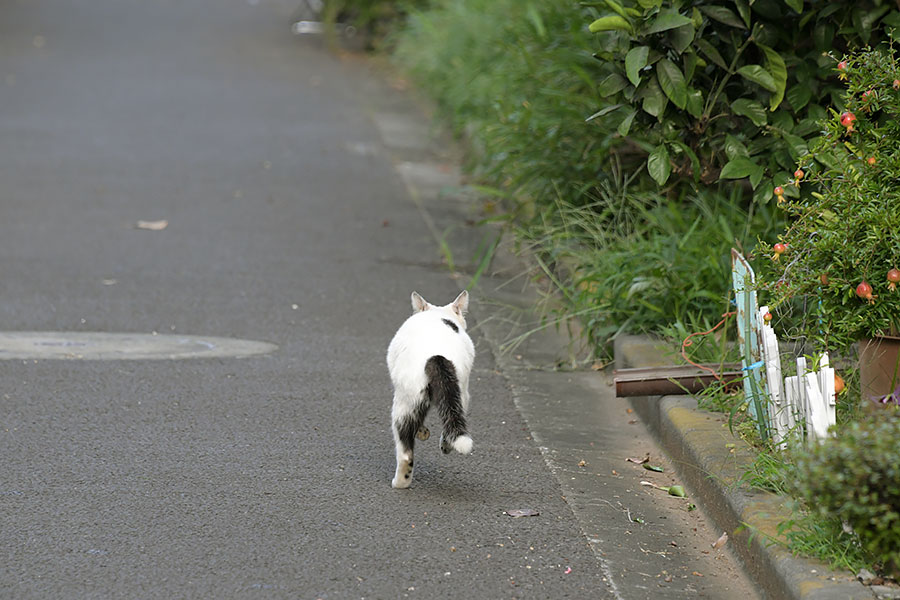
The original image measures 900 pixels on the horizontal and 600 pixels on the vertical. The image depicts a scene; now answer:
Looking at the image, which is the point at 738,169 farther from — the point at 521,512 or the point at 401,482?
the point at 401,482

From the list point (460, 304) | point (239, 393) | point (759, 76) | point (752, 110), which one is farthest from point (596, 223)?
point (239, 393)

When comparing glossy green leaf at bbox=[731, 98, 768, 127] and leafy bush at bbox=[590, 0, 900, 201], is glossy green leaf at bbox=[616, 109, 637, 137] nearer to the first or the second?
leafy bush at bbox=[590, 0, 900, 201]

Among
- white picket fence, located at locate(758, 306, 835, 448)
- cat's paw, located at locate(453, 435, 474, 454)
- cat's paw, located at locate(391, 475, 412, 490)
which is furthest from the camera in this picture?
cat's paw, located at locate(391, 475, 412, 490)

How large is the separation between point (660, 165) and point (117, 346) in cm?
300

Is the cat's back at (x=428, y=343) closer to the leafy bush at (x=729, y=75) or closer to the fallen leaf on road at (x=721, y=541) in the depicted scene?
the fallen leaf on road at (x=721, y=541)

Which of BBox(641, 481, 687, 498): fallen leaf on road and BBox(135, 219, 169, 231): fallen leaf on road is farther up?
BBox(641, 481, 687, 498): fallen leaf on road

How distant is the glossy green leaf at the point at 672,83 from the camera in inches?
229

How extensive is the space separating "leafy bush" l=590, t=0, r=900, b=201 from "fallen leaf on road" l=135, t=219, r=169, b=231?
13.2 feet

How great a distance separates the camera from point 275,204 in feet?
32.0

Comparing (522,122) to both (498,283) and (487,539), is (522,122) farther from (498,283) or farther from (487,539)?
(487,539)

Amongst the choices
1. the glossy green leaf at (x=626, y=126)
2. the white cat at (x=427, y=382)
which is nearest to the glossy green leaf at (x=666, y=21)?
the glossy green leaf at (x=626, y=126)

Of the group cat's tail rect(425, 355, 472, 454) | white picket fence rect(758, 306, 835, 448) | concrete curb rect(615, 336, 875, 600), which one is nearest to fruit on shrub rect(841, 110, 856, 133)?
white picket fence rect(758, 306, 835, 448)

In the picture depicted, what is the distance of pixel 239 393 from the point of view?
225 inches

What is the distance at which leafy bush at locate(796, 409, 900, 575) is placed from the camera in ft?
10.6
